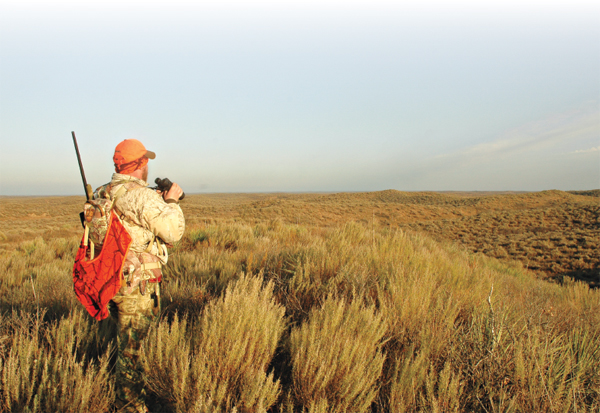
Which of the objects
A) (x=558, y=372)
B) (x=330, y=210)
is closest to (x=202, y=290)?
(x=558, y=372)

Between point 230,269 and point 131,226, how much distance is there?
2382mm

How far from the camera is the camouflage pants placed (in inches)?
86.7

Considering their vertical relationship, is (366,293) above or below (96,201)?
below

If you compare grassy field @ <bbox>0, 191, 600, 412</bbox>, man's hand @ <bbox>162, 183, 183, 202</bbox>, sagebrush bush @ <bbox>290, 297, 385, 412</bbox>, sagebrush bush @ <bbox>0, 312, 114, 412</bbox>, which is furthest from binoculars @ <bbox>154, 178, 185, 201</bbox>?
sagebrush bush @ <bbox>290, 297, 385, 412</bbox>

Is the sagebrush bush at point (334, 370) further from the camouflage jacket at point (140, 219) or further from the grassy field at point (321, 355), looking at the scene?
the camouflage jacket at point (140, 219)

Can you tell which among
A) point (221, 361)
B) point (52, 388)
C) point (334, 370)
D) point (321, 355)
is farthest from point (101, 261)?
point (334, 370)

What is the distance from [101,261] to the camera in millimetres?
2191

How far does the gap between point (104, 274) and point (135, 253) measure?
10.7 inches

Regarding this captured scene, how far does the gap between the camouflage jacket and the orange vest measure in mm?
134

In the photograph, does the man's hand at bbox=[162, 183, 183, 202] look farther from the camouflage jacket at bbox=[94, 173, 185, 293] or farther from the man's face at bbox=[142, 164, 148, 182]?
the man's face at bbox=[142, 164, 148, 182]

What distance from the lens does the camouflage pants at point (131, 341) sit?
2.20 metres

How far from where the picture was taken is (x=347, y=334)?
7.57 ft

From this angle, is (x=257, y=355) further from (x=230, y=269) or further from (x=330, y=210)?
(x=330, y=210)

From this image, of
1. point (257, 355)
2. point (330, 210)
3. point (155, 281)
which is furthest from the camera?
point (330, 210)
